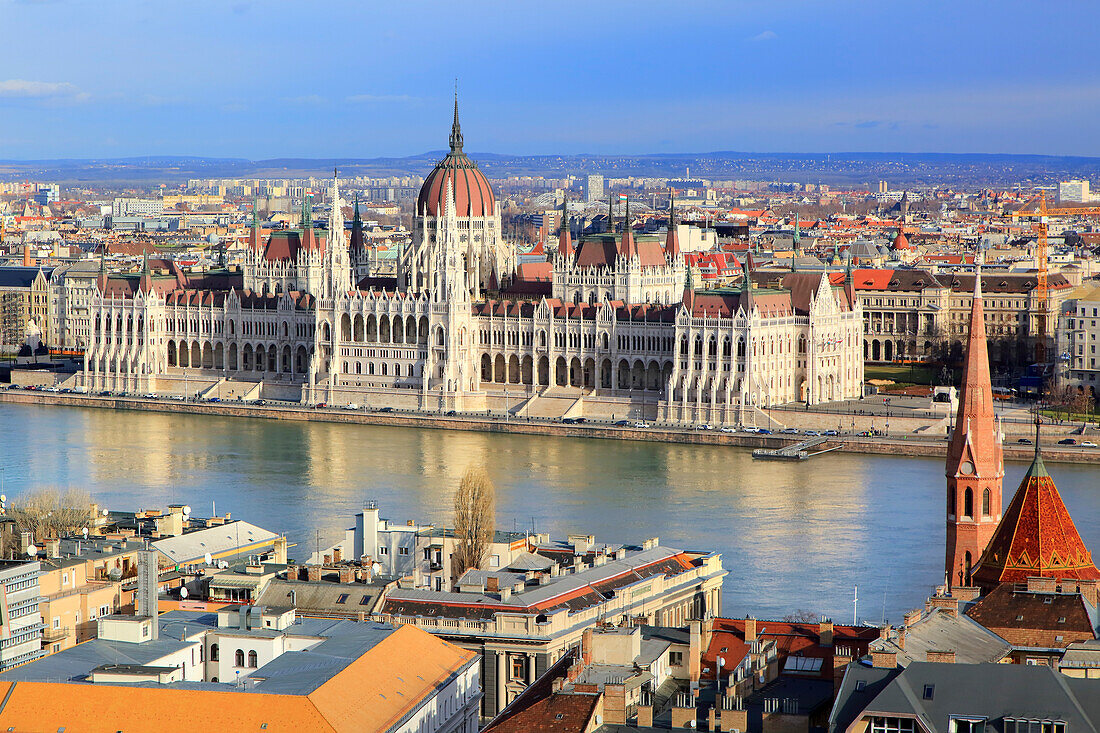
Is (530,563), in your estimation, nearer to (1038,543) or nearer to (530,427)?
(1038,543)

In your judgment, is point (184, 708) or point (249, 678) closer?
point (184, 708)

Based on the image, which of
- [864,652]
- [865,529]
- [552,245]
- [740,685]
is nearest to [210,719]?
[740,685]

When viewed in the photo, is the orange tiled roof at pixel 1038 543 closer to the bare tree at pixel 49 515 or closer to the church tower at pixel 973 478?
the church tower at pixel 973 478

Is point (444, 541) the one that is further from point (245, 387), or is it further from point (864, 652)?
point (245, 387)

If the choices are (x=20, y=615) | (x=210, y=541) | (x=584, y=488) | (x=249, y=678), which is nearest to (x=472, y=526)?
(x=210, y=541)

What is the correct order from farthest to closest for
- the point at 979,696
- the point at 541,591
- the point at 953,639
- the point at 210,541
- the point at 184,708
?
→ the point at 210,541, the point at 541,591, the point at 953,639, the point at 184,708, the point at 979,696

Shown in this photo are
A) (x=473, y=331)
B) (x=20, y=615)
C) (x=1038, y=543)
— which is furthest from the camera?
(x=473, y=331)

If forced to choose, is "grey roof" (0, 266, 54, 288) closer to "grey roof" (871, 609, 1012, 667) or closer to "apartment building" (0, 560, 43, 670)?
"apartment building" (0, 560, 43, 670)
